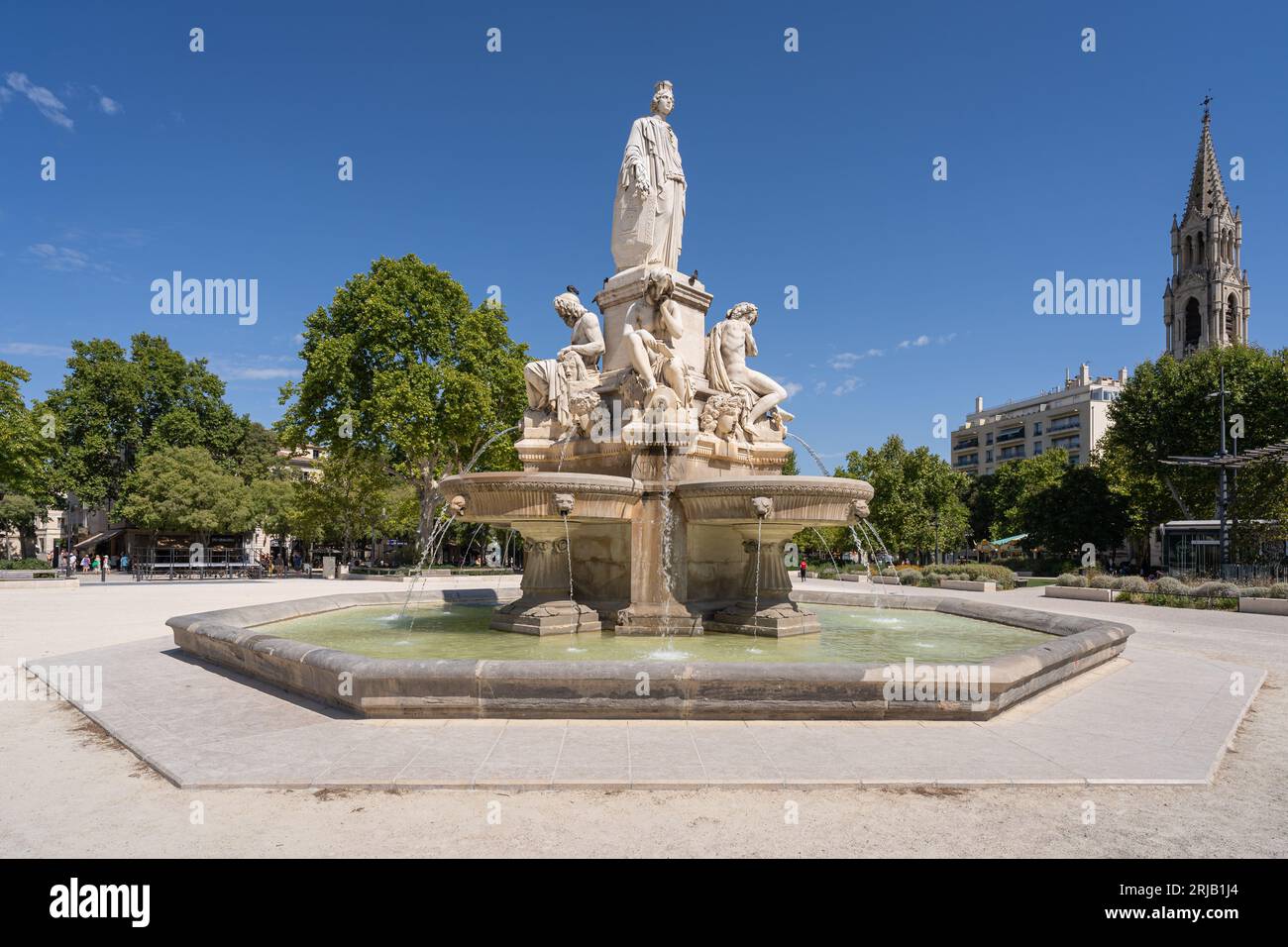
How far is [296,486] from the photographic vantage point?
145ft

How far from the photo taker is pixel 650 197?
13.0 m

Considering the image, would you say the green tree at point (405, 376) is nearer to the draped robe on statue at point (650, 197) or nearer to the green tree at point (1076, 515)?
the draped robe on statue at point (650, 197)

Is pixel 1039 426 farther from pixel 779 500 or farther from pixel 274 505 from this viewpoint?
pixel 779 500

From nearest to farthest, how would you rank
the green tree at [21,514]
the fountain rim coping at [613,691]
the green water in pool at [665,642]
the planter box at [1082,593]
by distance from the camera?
1. the fountain rim coping at [613,691]
2. the green water in pool at [665,642]
3. the planter box at [1082,593]
4. the green tree at [21,514]

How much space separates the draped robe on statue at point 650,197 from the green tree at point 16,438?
3528 cm

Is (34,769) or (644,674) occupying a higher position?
(644,674)

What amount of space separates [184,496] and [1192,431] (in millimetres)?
61399

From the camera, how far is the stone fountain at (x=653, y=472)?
9508 millimetres

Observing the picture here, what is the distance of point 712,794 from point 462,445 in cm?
3270

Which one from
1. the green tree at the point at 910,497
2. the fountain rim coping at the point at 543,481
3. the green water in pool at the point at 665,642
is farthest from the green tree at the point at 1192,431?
the fountain rim coping at the point at 543,481
